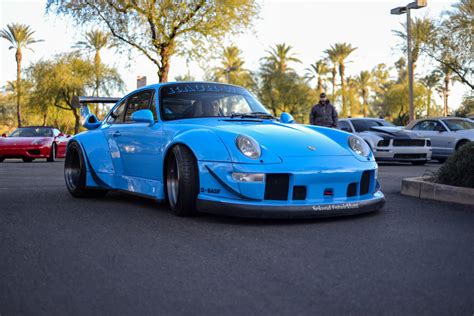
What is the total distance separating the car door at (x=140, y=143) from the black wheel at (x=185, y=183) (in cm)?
42

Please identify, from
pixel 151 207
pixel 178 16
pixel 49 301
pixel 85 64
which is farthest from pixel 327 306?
pixel 85 64

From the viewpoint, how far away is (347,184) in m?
5.39

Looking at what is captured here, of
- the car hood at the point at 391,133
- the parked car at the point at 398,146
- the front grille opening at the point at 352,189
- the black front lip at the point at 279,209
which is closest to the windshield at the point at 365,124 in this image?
the car hood at the point at 391,133

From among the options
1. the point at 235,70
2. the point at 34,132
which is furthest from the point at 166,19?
the point at 235,70

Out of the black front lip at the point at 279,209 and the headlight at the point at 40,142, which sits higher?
the black front lip at the point at 279,209

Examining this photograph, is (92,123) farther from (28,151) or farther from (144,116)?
(28,151)

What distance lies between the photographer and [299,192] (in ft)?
16.9

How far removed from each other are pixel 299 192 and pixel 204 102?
1831mm

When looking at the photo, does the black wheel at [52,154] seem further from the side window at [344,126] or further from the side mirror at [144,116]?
the side mirror at [144,116]

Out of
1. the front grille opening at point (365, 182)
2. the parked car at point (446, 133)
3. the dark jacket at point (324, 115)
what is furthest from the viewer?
the parked car at point (446, 133)

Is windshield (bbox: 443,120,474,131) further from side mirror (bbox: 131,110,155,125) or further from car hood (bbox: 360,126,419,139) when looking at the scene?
side mirror (bbox: 131,110,155,125)

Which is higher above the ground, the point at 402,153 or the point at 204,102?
the point at 204,102

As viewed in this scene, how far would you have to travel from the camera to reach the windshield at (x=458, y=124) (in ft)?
55.3

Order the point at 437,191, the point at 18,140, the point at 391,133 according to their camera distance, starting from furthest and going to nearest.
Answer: the point at 18,140 → the point at 391,133 → the point at 437,191
